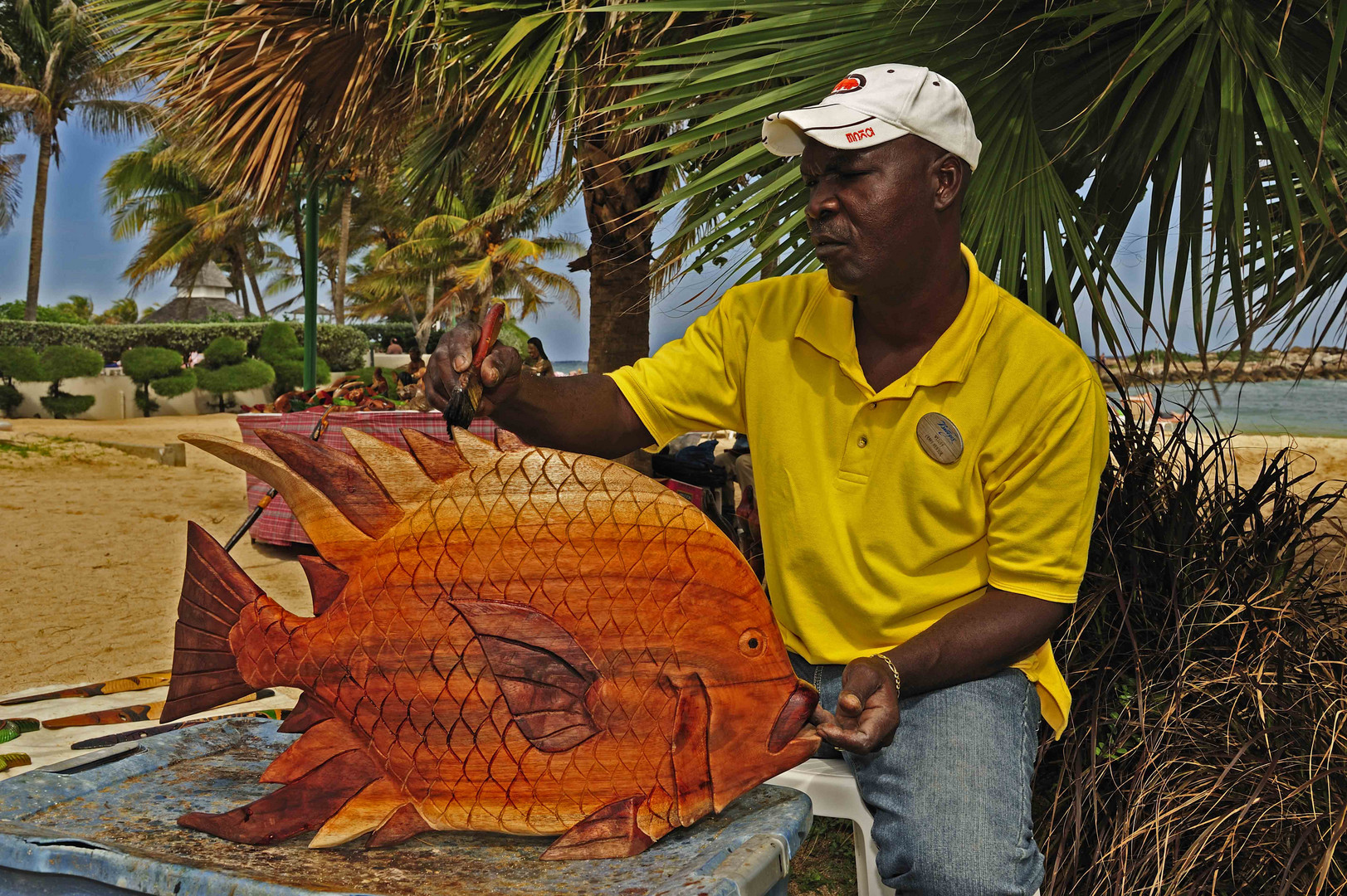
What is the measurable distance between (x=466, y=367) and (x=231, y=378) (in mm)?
17829

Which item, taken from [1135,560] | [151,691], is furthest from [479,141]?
[1135,560]

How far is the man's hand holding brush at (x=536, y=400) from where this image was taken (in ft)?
4.48

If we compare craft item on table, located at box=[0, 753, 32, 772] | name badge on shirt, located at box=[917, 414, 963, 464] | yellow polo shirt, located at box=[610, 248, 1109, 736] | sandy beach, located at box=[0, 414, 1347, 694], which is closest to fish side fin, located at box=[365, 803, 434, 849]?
yellow polo shirt, located at box=[610, 248, 1109, 736]

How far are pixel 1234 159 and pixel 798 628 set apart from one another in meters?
1.28

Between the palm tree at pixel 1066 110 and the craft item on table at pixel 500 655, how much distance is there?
3.03 feet

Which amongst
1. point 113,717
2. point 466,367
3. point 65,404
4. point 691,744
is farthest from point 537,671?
point 65,404

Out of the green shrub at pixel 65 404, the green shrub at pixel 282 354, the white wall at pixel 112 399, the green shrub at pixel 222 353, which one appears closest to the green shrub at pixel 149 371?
the white wall at pixel 112 399

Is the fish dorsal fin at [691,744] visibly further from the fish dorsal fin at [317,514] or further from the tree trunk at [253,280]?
the tree trunk at [253,280]

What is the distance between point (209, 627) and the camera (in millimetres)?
1438

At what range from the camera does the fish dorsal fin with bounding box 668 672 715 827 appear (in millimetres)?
1326

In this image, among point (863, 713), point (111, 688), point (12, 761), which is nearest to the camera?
point (863, 713)

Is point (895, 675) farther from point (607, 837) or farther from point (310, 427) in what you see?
point (310, 427)

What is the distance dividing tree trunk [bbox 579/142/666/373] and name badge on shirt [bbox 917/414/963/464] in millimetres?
2808

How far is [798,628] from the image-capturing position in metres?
1.67
